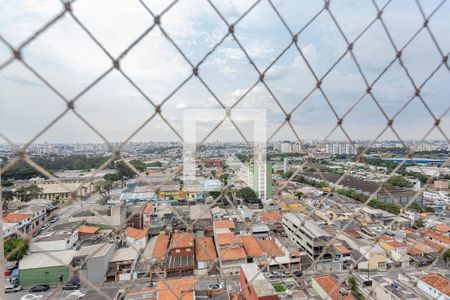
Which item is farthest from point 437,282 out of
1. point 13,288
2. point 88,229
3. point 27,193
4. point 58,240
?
point 27,193

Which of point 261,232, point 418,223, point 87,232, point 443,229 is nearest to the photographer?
point 87,232

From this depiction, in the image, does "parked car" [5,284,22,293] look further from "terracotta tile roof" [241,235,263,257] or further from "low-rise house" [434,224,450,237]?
"low-rise house" [434,224,450,237]

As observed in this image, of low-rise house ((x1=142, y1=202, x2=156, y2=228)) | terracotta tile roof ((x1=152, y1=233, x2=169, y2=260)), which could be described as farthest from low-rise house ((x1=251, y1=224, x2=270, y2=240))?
low-rise house ((x1=142, y1=202, x2=156, y2=228))

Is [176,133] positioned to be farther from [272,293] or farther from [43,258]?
[43,258]

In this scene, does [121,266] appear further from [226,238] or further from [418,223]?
[418,223]

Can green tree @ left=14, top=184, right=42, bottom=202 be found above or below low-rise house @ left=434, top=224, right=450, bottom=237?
above

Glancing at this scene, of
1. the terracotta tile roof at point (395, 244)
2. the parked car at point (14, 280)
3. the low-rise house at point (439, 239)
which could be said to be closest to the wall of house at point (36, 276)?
the parked car at point (14, 280)

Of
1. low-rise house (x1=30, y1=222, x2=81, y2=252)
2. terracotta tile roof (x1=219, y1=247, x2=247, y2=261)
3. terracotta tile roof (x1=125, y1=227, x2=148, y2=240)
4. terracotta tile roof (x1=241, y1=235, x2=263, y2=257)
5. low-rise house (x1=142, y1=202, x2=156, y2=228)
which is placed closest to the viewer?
terracotta tile roof (x1=219, y1=247, x2=247, y2=261)

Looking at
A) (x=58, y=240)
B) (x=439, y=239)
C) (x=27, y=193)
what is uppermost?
(x=27, y=193)

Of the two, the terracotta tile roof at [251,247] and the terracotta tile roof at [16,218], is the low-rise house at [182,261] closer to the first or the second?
the terracotta tile roof at [251,247]

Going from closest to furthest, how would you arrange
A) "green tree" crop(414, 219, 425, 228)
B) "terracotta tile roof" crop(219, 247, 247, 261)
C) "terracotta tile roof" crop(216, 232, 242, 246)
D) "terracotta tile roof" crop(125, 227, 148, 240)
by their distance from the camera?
1. "terracotta tile roof" crop(219, 247, 247, 261)
2. "terracotta tile roof" crop(216, 232, 242, 246)
3. "terracotta tile roof" crop(125, 227, 148, 240)
4. "green tree" crop(414, 219, 425, 228)

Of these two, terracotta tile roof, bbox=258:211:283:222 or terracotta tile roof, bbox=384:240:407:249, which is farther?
terracotta tile roof, bbox=258:211:283:222
